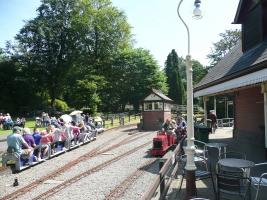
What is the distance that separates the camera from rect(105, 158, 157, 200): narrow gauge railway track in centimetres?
1101

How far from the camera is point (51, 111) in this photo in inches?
1864

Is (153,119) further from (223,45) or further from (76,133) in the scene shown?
(223,45)

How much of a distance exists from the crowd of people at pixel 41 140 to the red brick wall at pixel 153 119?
10.3 meters

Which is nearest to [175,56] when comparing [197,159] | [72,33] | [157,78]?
[157,78]

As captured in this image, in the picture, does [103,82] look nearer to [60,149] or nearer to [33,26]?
[33,26]

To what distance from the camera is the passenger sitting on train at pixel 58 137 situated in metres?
18.4

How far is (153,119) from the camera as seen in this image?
107 feet

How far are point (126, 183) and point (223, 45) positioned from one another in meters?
50.1

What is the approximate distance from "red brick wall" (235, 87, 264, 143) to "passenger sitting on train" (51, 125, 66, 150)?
29.5ft

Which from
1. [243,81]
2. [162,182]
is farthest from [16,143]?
[243,81]

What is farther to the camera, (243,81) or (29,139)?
(29,139)

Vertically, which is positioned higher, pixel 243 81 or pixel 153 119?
pixel 243 81

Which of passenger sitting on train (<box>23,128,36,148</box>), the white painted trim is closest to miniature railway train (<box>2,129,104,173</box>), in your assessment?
passenger sitting on train (<box>23,128,36,148</box>)

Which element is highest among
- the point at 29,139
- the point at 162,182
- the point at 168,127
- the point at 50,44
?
the point at 50,44
